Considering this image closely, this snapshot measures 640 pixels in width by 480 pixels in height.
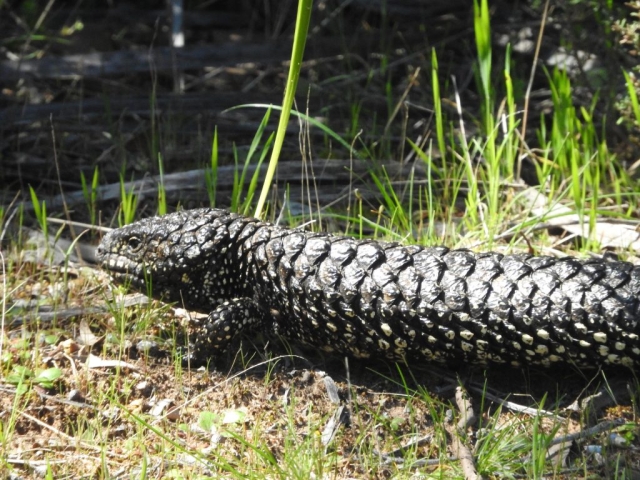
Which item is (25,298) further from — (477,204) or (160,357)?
(477,204)

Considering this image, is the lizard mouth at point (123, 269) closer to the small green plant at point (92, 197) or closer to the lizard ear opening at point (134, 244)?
the lizard ear opening at point (134, 244)

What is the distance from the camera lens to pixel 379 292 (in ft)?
12.6

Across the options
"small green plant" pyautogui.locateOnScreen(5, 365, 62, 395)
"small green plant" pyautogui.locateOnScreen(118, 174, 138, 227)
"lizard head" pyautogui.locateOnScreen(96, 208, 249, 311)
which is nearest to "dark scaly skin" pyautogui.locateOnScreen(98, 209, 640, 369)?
"lizard head" pyautogui.locateOnScreen(96, 208, 249, 311)

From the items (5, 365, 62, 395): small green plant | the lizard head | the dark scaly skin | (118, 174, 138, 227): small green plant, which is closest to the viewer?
the dark scaly skin

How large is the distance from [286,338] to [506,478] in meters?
1.31

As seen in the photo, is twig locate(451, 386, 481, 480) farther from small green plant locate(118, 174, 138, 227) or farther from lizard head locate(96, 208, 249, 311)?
small green plant locate(118, 174, 138, 227)

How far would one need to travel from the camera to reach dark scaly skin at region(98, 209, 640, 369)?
3.68m

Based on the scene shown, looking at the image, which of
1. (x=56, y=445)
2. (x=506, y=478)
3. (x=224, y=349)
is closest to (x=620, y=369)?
(x=506, y=478)

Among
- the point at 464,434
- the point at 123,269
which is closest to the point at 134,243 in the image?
the point at 123,269

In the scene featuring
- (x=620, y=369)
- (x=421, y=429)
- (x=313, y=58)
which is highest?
(x=313, y=58)

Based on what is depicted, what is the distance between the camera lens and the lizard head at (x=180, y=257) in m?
4.22

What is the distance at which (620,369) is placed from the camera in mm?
3783

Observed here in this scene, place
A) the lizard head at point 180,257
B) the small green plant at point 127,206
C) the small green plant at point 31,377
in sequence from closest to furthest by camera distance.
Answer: the small green plant at point 31,377 → the lizard head at point 180,257 → the small green plant at point 127,206

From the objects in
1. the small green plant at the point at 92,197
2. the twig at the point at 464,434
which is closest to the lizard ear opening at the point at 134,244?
the small green plant at the point at 92,197
